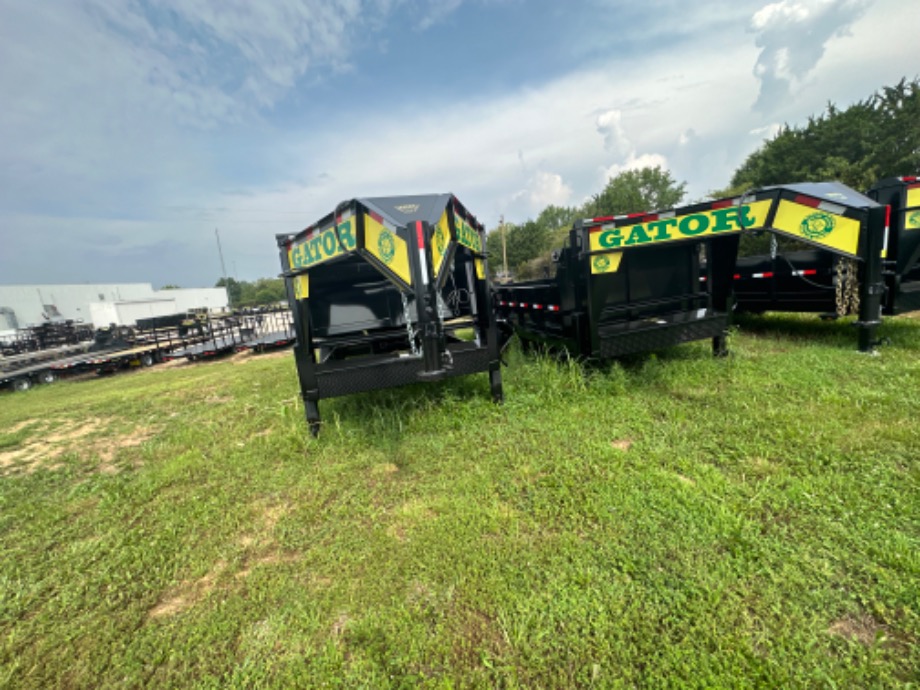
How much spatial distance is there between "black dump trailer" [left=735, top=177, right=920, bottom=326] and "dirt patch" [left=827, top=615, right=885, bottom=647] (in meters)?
4.42

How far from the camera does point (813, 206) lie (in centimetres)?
450

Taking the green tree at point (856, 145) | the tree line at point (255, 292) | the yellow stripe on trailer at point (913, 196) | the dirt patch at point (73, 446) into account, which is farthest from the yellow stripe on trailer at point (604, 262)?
the tree line at point (255, 292)

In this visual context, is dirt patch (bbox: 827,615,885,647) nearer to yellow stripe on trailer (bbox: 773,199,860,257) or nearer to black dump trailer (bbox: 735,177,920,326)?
yellow stripe on trailer (bbox: 773,199,860,257)

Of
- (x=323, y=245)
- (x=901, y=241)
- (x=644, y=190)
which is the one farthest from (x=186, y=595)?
(x=644, y=190)

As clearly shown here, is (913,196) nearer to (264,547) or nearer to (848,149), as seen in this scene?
(264,547)

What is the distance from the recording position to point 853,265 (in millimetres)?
5246

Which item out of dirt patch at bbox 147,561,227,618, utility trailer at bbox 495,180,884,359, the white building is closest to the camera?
dirt patch at bbox 147,561,227,618

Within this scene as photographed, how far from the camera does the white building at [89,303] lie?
2880cm

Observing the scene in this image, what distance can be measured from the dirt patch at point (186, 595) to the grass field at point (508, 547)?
2cm

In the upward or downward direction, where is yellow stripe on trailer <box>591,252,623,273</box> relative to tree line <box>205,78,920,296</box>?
downward

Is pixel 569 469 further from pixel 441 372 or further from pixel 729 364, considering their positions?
pixel 729 364

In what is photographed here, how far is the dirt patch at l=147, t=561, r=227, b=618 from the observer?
2.21 metres

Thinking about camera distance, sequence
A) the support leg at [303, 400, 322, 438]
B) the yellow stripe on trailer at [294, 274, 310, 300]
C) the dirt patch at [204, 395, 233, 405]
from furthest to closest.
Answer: the dirt patch at [204, 395, 233, 405] < the yellow stripe on trailer at [294, 274, 310, 300] < the support leg at [303, 400, 322, 438]

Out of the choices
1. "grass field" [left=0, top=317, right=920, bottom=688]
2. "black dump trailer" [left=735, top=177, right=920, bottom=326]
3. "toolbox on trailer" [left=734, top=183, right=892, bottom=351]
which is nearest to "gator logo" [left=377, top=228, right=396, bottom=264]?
"grass field" [left=0, top=317, right=920, bottom=688]
